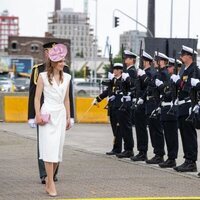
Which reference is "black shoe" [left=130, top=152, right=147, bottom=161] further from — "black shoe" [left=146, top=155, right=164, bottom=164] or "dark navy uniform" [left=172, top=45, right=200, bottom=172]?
"dark navy uniform" [left=172, top=45, right=200, bottom=172]

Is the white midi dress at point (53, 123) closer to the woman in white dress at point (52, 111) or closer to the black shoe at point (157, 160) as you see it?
the woman in white dress at point (52, 111)

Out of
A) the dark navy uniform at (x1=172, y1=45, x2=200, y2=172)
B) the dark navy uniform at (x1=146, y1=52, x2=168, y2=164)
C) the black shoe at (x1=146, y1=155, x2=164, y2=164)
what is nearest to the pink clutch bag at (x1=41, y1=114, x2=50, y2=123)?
the dark navy uniform at (x1=172, y1=45, x2=200, y2=172)

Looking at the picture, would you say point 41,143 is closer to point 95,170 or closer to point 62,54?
point 62,54

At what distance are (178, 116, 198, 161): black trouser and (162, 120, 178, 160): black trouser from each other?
515 millimetres

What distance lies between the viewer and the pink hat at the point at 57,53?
27.4 feet

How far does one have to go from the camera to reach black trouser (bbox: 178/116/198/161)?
1047cm

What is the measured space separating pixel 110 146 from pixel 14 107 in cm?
808

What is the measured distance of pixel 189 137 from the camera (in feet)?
34.6

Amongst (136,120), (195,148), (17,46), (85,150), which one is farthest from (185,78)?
(17,46)

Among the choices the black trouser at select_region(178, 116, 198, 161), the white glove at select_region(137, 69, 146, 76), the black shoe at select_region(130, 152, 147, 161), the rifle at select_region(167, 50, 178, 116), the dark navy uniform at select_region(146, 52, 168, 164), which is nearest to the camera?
the black trouser at select_region(178, 116, 198, 161)

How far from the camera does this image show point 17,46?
12294 cm

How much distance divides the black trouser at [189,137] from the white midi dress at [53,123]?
2.72 meters

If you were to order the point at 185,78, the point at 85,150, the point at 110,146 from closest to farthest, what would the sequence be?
the point at 185,78
the point at 85,150
the point at 110,146

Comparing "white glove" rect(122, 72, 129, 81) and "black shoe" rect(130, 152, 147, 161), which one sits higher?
"white glove" rect(122, 72, 129, 81)
